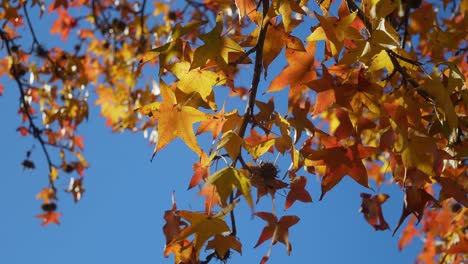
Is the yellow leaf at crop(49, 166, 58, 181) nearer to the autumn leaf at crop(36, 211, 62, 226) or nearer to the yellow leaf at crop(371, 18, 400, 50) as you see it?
the autumn leaf at crop(36, 211, 62, 226)

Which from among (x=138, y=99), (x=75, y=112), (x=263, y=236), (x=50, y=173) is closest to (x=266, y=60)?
(x=263, y=236)

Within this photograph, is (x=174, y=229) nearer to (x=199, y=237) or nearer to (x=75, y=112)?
(x=199, y=237)

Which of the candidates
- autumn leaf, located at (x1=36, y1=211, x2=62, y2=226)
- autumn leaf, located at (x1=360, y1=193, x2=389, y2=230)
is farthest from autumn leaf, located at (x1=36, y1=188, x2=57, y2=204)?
autumn leaf, located at (x1=360, y1=193, x2=389, y2=230)

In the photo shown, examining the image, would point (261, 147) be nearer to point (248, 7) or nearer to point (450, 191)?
point (248, 7)

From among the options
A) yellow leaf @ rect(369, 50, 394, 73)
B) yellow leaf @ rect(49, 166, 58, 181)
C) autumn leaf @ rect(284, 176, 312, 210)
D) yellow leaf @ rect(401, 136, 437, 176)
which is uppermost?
yellow leaf @ rect(49, 166, 58, 181)

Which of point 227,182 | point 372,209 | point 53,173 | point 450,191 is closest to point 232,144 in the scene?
point 227,182

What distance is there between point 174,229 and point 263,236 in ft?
0.80

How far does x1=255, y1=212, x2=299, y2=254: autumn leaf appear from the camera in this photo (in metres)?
1.41

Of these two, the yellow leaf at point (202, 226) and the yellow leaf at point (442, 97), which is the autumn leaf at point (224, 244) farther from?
the yellow leaf at point (442, 97)

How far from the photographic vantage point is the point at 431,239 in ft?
14.3

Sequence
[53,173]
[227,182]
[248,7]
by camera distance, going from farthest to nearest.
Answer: [53,173] < [248,7] < [227,182]

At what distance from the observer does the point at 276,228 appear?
143 cm

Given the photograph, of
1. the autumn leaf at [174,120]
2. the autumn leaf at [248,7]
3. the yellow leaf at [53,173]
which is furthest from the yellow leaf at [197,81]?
the yellow leaf at [53,173]

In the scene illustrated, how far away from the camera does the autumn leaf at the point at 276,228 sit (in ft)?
4.63
